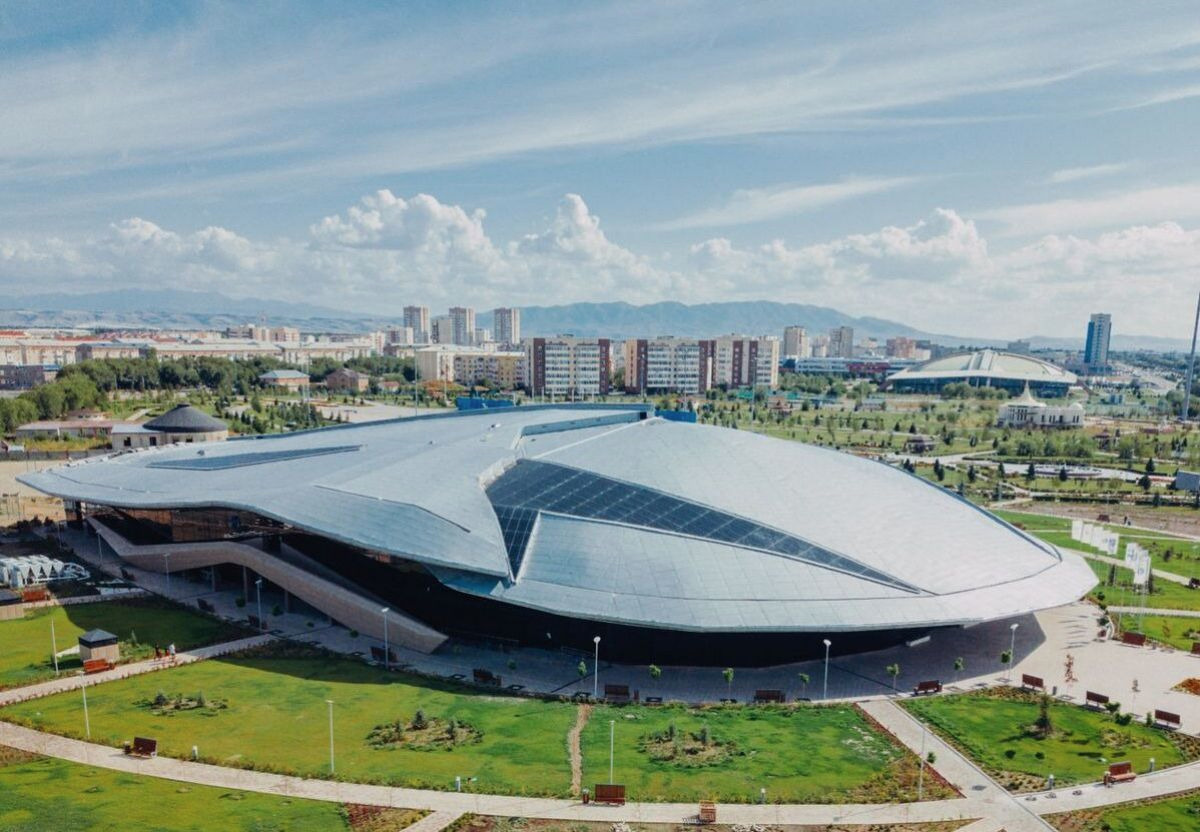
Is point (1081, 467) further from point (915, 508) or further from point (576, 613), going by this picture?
point (576, 613)

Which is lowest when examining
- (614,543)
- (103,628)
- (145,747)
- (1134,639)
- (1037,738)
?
(1134,639)

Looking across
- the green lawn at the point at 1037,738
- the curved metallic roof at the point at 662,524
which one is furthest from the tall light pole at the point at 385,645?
the green lawn at the point at 1037,738

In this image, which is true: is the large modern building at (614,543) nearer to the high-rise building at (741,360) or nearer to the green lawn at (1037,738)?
the green lawn at (1037,738)

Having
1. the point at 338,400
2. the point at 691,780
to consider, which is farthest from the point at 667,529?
the point at 338,400

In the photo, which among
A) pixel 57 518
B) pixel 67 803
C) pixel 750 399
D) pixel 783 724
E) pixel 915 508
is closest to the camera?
pixel 67 803

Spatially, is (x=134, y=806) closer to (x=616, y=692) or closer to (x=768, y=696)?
(x=616, y=692)

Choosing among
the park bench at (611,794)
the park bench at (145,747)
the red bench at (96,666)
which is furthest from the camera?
the red bench at (96,666)

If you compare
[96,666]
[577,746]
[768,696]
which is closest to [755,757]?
[768,696]
